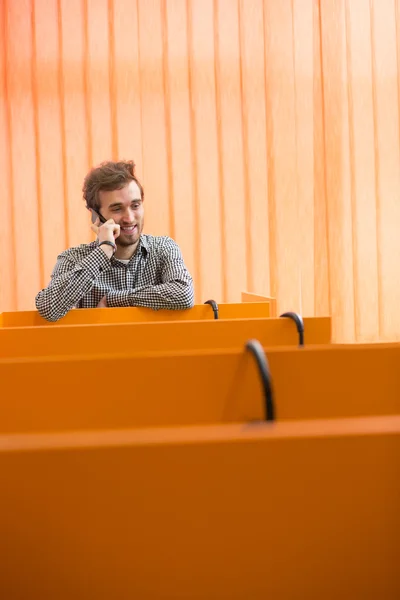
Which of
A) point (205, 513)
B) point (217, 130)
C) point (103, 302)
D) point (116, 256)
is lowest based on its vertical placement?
point (205, 513)

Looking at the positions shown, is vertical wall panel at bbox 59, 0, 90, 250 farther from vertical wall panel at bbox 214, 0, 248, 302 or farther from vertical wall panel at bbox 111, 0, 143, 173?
vertical wall panel at bbox 214, 0, 248, 302

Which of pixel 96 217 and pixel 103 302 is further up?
pixel 96 217

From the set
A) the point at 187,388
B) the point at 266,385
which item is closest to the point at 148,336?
the point at 187,388

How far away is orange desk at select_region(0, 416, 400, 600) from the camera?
2.09ft

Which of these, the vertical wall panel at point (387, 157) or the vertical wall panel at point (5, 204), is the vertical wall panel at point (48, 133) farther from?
the vertical wall panel at point (387, 157)

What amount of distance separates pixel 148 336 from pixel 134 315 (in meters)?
0.59

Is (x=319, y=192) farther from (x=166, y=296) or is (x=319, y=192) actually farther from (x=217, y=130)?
(x=166, y=296)

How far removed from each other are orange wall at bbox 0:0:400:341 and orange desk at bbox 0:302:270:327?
1957 mm

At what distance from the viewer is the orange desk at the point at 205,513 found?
64cm

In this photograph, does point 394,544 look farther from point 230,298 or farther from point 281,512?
point 230,298

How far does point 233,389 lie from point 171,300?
124 cm

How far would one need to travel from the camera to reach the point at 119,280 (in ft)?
9.30

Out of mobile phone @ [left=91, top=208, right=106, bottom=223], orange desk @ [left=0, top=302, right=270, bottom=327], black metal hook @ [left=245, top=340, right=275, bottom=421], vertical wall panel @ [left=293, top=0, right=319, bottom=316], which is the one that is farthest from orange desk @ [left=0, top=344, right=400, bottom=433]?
vertical wall panel @ [left=293, top=0, right=319, bottom=316]

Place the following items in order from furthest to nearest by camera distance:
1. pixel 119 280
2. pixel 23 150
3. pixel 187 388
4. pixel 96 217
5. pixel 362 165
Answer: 1. pixel 362 165
2. pixel 23 150
3. pixel 96 217
4. pixel 119 280
5. pixel 187 388
